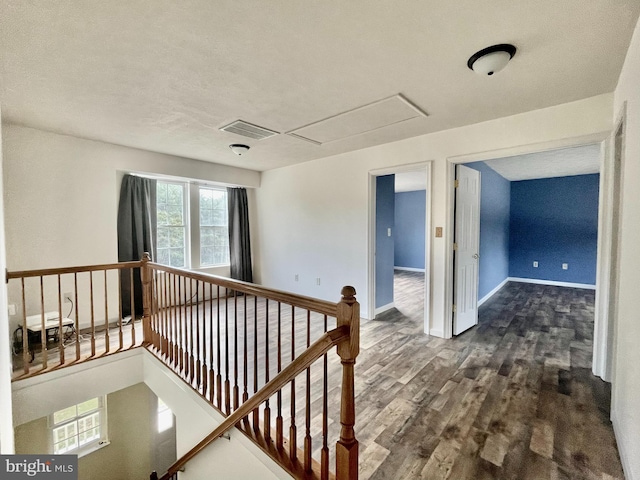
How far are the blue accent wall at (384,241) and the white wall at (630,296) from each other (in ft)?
9.23

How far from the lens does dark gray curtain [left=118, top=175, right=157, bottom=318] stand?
13.2 feet

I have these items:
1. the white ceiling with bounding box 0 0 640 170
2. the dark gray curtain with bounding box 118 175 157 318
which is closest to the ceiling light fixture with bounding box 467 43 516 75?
the white ceiling with bounding box 0 0 640 170

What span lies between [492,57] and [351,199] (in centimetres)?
261

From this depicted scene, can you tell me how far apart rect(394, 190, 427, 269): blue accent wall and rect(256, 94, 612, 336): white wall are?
4.85 meters

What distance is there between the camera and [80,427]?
382cm

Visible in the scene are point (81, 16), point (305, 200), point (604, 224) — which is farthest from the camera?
point (305, 200)

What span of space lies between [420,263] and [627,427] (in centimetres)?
717

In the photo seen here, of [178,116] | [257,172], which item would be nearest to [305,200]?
[257,172]

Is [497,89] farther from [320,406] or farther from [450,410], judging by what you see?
[320,406]

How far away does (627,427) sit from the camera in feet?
4.95

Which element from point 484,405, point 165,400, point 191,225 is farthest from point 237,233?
point 484,405

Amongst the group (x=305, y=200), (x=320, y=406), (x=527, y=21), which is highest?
(x=527, y=21)

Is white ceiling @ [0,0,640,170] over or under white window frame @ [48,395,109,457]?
over

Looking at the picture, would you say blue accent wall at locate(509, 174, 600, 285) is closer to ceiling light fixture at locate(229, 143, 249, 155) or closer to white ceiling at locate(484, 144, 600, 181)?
white ceiling at locate(484, 144, 600, 181)
